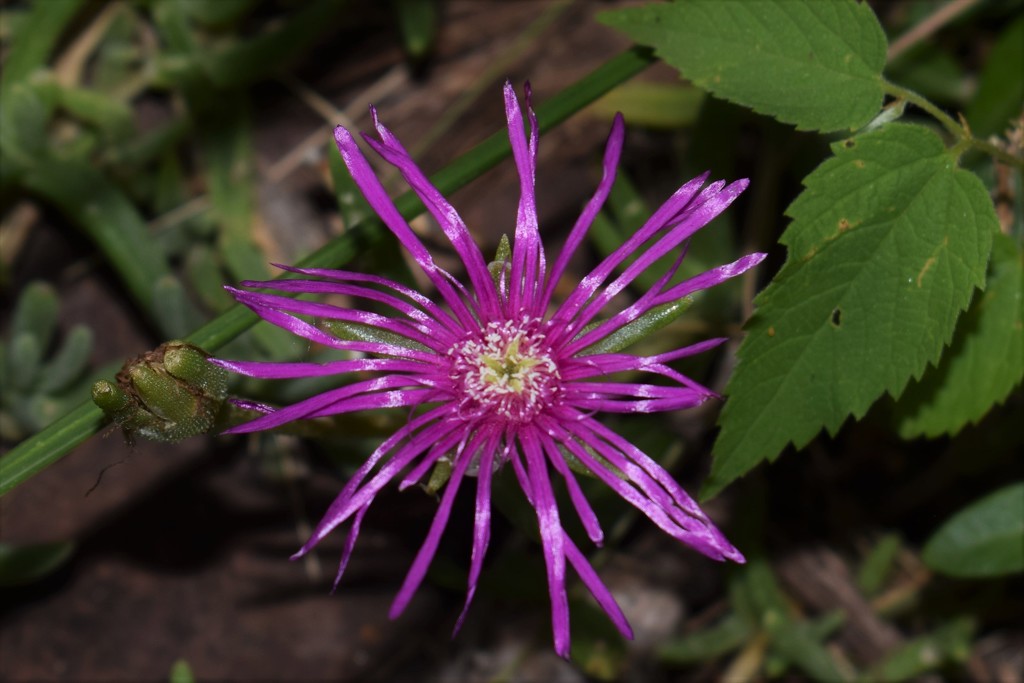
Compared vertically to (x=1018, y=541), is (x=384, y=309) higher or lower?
higher

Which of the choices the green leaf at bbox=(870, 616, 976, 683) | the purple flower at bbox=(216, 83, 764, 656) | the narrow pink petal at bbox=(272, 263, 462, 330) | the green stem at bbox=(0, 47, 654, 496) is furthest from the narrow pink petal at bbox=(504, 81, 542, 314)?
Answer: the green leaf at bbox=(870, 616, 976, 683)

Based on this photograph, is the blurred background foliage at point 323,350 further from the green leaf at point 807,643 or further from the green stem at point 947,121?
the green stem at point 947,121

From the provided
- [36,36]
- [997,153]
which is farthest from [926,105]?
[36,36]

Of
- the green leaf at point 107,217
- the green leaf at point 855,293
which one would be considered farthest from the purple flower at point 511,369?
the green leaf at point 107,217

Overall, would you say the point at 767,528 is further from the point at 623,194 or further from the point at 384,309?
the point at 384,309

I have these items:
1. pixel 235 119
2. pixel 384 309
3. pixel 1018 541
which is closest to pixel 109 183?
pixel 235 119

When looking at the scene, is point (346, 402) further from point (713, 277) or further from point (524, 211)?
point (713, 277)
